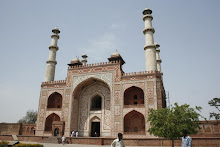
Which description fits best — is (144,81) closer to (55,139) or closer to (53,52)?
(55,139)

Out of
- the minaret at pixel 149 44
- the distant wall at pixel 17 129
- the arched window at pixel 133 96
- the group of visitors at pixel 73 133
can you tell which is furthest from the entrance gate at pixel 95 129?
the minaret at pixel 149 44

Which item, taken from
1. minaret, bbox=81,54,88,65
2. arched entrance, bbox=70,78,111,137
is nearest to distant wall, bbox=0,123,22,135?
arched entrance, bbox=70,78,111,137

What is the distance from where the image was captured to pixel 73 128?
21062 mm

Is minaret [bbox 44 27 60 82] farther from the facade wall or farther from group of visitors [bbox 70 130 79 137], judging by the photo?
group of visitors [bbox 70 130 79 137]

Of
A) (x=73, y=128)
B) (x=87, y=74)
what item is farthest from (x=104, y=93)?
(x=73, y=128)

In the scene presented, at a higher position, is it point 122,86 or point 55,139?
point 122,86

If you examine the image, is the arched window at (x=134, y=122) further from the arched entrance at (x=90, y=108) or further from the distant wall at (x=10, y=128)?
the distant wall at (x=10, y=128)

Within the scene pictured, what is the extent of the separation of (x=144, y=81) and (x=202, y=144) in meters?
8.05

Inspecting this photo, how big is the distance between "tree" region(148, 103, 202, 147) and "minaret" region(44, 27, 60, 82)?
17.1m

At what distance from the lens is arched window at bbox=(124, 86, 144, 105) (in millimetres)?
19873

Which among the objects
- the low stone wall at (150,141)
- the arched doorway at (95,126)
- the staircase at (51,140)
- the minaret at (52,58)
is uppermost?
the minaret at (52,58)

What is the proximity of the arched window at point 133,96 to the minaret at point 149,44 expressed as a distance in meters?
2.60

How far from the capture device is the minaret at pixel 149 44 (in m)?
19.9

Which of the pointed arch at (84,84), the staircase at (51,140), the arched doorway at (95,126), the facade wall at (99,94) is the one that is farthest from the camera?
the pointed arch at (84,84)
